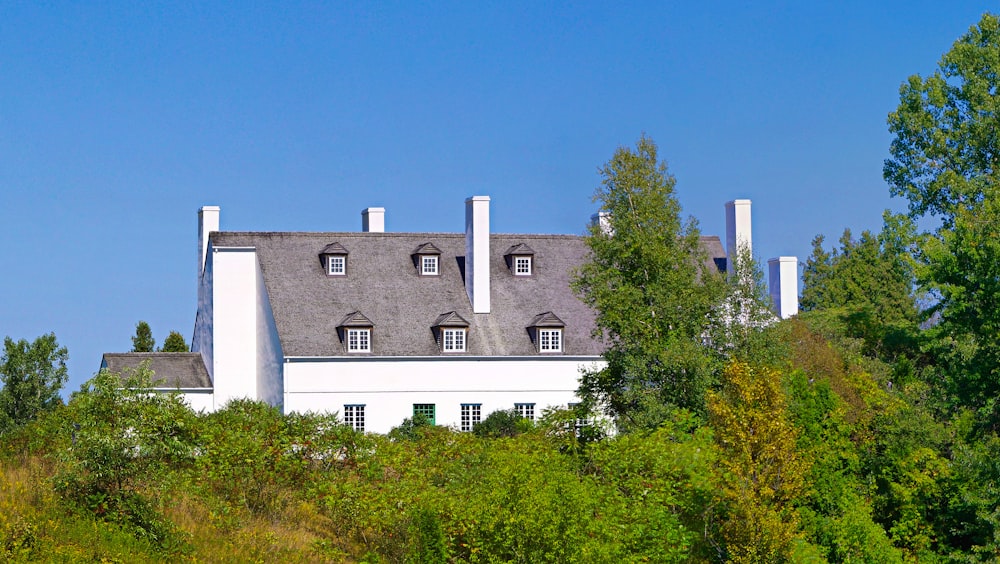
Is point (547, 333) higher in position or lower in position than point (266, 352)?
higher

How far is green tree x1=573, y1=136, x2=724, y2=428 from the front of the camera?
32188mm

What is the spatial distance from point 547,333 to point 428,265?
5903 millimetres

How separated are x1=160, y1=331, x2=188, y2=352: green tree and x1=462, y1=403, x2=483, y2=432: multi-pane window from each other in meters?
17.8

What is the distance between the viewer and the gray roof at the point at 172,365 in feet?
164

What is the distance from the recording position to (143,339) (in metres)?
60.2

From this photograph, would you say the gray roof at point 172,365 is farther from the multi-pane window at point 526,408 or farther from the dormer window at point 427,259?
the multi-pane window at point 526,408

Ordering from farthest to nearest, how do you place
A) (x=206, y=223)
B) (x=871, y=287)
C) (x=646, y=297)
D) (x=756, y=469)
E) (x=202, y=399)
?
1. (x=871, y=287)
2. (x=206, y=223)
3. (x=202, y=399)
4. (x=646, y=297)
5. (x=756, y=469)

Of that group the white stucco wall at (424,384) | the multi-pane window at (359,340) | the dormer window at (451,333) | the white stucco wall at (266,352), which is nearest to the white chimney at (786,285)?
the white stucco wall at (424,384)

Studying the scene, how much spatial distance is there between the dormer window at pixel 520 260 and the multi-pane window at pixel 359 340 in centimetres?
765

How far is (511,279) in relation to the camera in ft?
177

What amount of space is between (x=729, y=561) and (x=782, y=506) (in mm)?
1846

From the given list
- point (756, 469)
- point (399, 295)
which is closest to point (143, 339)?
point (399, 295)

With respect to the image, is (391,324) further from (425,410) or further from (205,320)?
(205,320)

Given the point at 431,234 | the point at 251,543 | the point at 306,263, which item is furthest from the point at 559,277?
the point at 251,543
